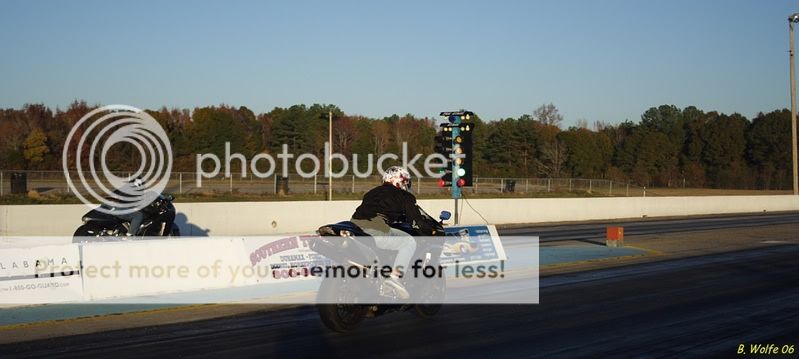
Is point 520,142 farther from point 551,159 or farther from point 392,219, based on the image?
point 392,219

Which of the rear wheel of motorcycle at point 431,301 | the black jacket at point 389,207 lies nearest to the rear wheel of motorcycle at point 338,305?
the black jacket at point 389,207

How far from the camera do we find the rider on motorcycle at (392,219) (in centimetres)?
1002

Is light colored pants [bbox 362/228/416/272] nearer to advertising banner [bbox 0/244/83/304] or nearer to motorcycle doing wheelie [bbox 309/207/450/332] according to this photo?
motorcycle doing wheelie [bbox 309/207/450/332]

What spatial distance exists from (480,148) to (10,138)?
50.8 meters

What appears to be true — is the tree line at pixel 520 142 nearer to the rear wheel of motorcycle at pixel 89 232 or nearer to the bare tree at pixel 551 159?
the bare tree at pixel 551 159

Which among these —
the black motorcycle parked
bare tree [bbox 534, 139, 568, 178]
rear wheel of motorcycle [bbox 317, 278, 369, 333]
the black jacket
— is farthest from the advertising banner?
bare tree [bbox 534, 139, 568, 178]

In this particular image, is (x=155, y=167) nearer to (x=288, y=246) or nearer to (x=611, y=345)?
(x=288, y=246)

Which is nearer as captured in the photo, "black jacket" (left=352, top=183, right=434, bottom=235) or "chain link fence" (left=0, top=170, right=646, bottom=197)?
"black jacket" (left=352, top=183, right=434, bottom=235)

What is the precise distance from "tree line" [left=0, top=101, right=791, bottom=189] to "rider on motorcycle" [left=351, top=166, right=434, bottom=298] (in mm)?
65916

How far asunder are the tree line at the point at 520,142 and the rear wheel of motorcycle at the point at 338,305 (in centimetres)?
6629

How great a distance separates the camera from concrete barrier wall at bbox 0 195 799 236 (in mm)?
25547

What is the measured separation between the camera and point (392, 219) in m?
10.2

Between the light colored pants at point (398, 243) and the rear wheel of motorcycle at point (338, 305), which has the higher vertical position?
the light colored pants at point (398, 243)

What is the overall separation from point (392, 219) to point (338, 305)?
134cm
